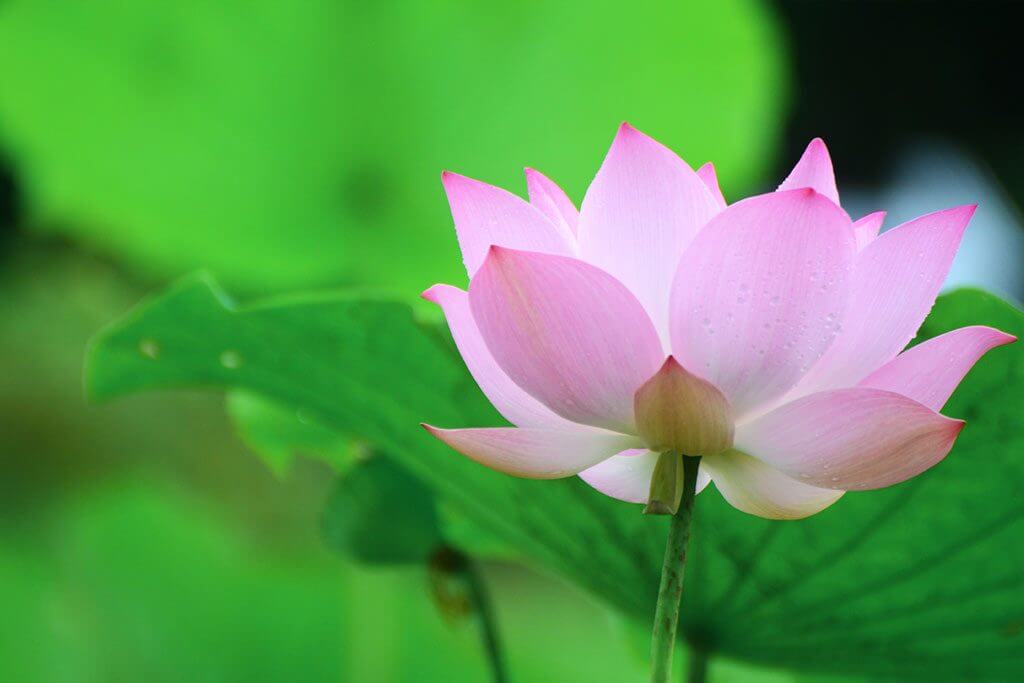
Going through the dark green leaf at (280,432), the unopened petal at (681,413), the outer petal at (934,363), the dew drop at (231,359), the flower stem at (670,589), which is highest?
the dew drop at (231,359)

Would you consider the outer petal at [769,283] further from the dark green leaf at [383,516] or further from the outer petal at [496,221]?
the dark green leaf at [383,516]

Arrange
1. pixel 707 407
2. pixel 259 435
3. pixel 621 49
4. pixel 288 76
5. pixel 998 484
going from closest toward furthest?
pixel 707 407, pixel 998 484, pixel 259 435, pixel 288 76, pixel 621 49

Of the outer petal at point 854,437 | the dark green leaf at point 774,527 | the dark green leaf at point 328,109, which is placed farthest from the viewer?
the dark green leaf at point 328,109

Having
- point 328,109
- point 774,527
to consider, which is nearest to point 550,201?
point 774,527

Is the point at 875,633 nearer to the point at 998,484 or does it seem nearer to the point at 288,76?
the point at 998,484

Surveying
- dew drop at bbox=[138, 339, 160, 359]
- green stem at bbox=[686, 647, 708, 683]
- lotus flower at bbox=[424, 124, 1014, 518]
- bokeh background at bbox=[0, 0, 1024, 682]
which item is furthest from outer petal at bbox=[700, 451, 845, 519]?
bokeh background at bbox=[0, 0, 1024, 682]

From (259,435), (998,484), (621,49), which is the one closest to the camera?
(998,484)

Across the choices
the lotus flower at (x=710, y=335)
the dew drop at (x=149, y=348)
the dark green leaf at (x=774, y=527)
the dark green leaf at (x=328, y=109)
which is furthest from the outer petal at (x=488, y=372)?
the dark green leaf at (x=328, y=109)

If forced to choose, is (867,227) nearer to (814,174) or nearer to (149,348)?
(814,174)

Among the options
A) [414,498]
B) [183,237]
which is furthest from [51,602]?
[414,498]
